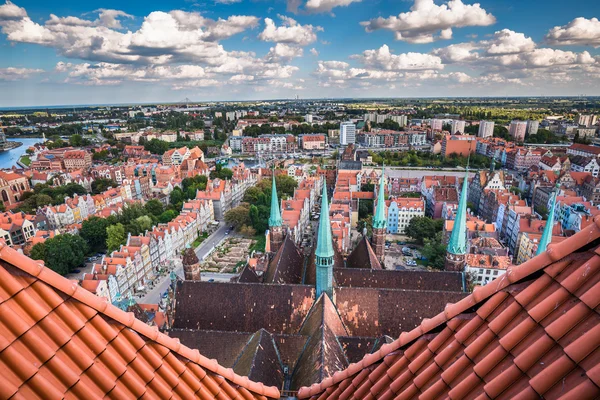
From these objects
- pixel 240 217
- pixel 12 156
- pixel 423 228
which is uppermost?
pixel 12 156

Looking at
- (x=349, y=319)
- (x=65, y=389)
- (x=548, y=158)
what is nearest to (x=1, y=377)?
(x=65, y=389)

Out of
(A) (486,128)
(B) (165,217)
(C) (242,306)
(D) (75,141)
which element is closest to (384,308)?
(C) (242,306)

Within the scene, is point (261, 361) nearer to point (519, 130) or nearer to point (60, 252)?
point (60, 252)

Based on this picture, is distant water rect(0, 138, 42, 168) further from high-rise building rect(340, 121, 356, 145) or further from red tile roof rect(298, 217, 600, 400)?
red tile roof rect(298, 217, 600, 400)

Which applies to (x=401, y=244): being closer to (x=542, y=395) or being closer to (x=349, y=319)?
(x=349, y=319)

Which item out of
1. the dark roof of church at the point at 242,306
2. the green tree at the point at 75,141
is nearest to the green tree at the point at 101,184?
the green tree at the point at 75,141

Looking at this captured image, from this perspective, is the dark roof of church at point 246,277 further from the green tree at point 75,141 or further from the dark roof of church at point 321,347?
the green tree at point 75,141
